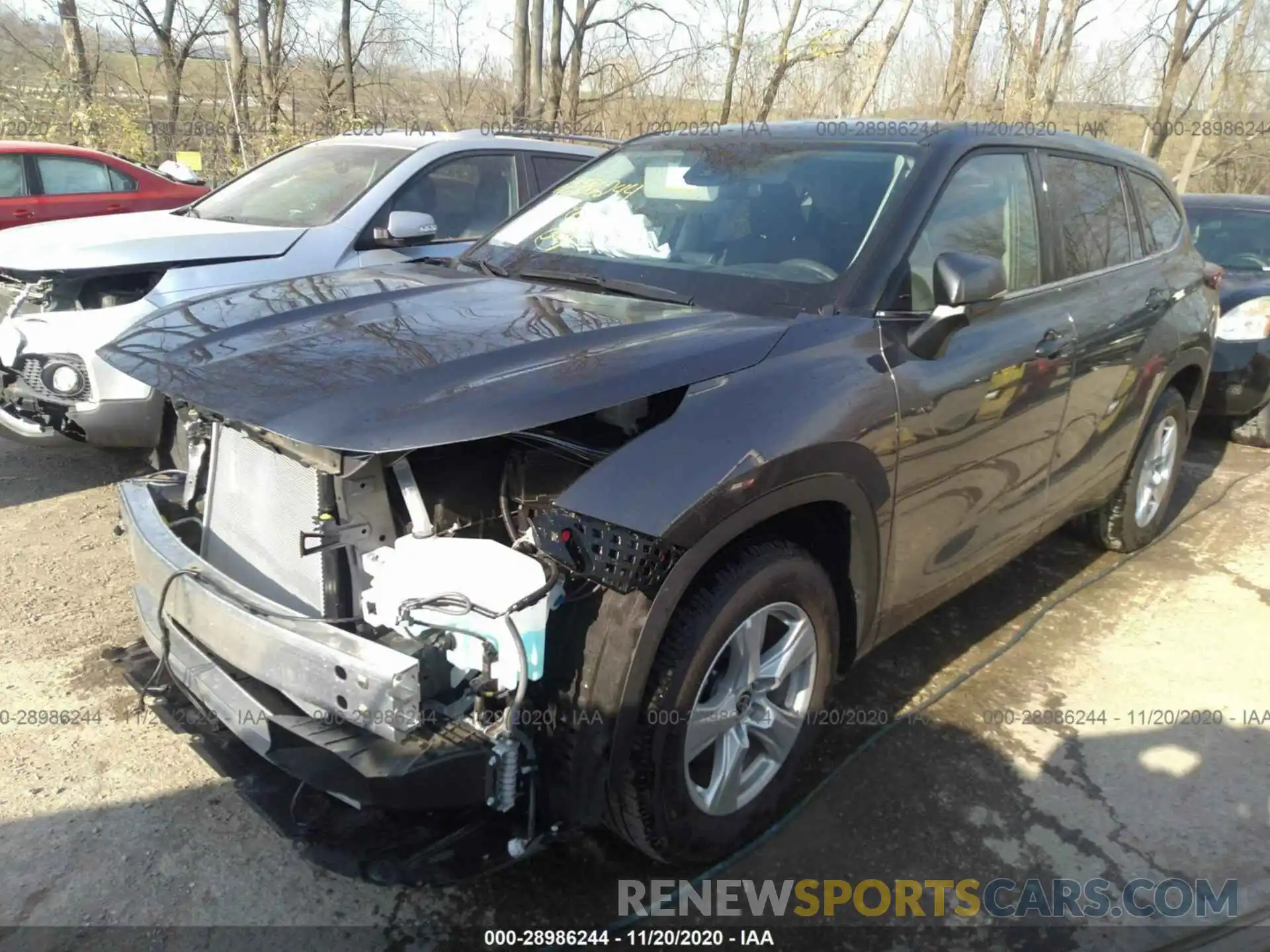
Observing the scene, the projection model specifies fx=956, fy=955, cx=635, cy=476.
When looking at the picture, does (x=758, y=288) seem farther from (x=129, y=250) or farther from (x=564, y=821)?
(x=129, y=250)

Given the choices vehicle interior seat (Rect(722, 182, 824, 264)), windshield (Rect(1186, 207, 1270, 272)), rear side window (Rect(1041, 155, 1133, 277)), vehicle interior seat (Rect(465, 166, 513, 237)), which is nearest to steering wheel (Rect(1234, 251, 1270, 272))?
windshield (Rect(1186, 207, 1270, 272))

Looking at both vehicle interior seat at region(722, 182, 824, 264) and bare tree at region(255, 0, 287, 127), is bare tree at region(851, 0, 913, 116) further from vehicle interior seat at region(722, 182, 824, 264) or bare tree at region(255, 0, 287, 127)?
vehicle interior seat at region(722, 182, 824, 264)

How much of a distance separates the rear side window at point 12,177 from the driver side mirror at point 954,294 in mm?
10291

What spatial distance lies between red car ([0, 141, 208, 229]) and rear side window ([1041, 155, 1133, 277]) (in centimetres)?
871

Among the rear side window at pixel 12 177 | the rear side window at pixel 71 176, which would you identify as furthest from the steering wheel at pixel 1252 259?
the rear side window at pixel 12 177

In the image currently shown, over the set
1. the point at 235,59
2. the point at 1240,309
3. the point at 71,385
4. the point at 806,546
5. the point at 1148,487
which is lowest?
the point at 1148,487

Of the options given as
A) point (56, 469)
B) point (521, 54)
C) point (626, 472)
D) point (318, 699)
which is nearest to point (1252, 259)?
point (626, 472)

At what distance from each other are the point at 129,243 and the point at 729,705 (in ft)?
13.2

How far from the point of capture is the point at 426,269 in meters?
3.52

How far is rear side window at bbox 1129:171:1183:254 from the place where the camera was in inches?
171

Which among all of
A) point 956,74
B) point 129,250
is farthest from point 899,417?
point 956,74

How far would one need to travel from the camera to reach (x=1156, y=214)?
448 cm

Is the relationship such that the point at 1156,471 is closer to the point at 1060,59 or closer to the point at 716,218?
the point at 716,218

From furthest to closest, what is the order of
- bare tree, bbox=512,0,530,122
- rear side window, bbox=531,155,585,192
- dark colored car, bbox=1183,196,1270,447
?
bare tree, bbox=512,0,530,122 < dark colored car, bbox=1183,196,1270,447 < rear side window, bbox=531,155,585,192
